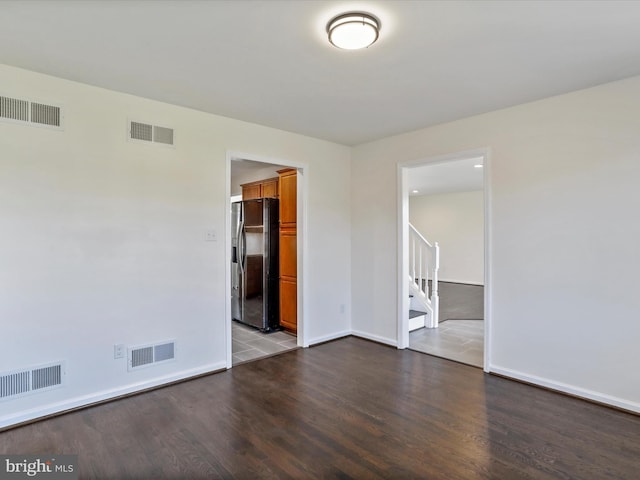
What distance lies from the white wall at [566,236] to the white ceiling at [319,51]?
0.29m

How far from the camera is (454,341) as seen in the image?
4.59 meters

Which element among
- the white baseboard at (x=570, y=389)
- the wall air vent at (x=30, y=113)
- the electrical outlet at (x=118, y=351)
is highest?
the wall air vent at (x=30, y=113)

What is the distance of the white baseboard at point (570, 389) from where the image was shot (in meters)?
2.74

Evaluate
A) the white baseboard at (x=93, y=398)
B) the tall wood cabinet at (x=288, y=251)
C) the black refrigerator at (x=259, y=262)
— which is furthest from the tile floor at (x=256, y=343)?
the white baseboard at (x=93, y=398)

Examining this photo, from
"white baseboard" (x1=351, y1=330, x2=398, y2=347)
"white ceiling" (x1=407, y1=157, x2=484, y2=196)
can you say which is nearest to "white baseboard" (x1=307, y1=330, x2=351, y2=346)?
"white baseboard" (x1=351, y1=330, x2=398, y2=347)

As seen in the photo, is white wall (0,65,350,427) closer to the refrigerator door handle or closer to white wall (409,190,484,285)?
the refrigerator door handle

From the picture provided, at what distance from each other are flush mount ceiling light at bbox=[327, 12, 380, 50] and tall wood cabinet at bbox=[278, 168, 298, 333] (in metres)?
2.75

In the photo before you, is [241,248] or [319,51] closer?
[319,51]

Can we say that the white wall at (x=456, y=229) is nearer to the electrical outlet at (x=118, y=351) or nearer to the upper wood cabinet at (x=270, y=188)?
the upper wood cabinet at (x=270, y=188)

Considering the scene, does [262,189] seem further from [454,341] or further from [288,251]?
[454,341]

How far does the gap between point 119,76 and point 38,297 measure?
179 centimetres

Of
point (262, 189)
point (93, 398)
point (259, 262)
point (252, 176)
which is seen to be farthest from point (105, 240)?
point (252, 176)

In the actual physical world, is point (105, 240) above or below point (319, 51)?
below

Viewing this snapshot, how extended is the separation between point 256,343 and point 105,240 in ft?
7.56
